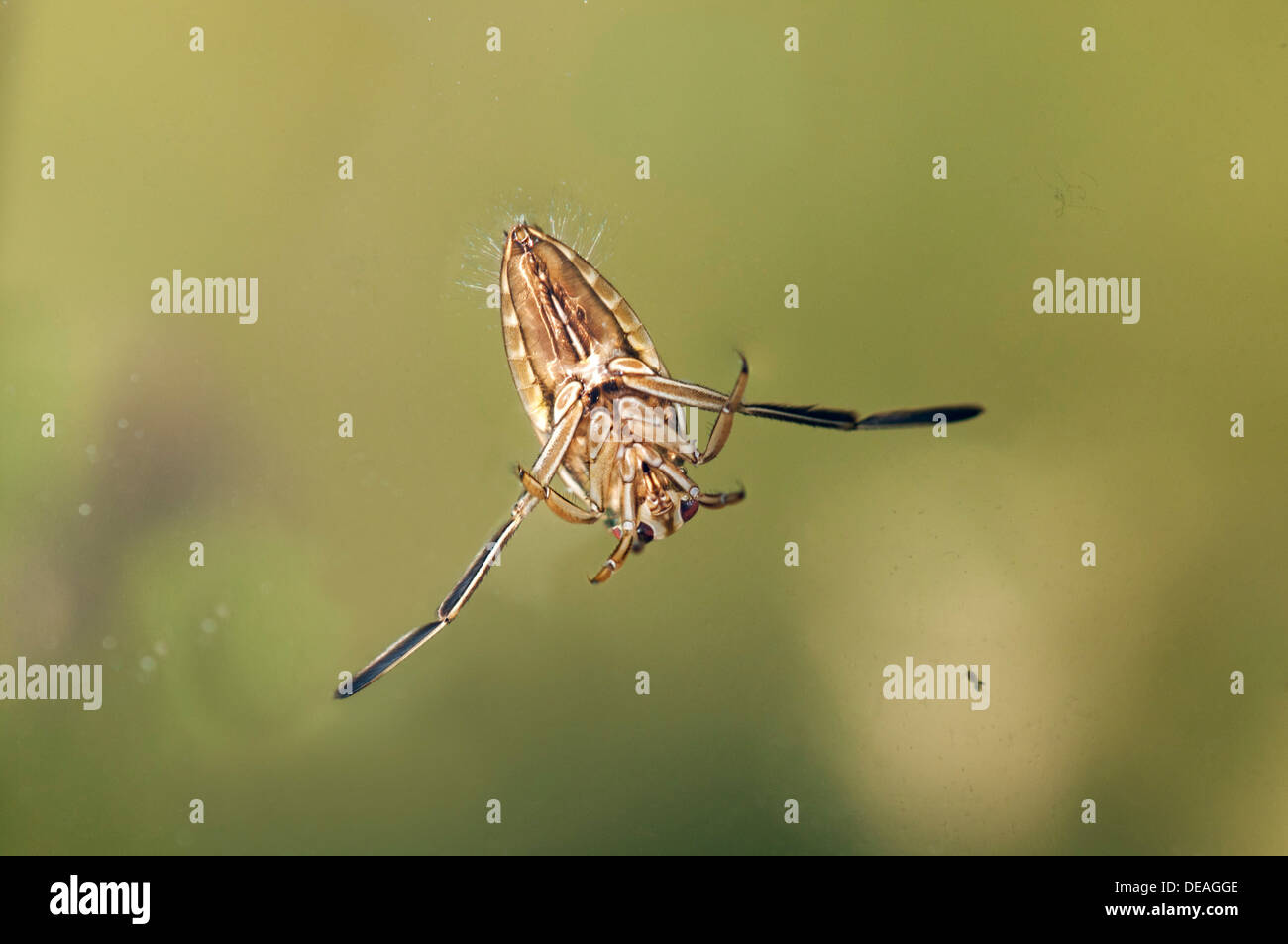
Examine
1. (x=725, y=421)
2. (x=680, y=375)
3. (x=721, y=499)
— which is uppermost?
(x=680, y=375)

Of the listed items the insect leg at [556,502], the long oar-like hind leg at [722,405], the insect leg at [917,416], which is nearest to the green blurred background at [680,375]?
the insect leg at [917,416]

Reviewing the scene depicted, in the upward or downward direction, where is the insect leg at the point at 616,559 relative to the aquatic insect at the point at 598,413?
downward

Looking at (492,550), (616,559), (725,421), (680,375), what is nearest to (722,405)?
(725,421)

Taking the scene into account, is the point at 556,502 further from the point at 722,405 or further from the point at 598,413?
the point at 722,405

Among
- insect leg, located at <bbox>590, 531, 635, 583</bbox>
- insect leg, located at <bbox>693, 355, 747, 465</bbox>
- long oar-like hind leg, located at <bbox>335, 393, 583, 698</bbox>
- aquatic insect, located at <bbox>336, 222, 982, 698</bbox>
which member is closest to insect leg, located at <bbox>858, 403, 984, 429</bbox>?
aquatic insect, located at <bbox>336, 222, 982, 698</bbox>

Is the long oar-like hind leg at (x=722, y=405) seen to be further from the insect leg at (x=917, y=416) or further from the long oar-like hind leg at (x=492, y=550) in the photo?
the long oar-like hind leg at (x=492, y=550)

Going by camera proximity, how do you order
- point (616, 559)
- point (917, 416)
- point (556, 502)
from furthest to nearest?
point (917, 416)
point (616, 559)
point (556, 502)
